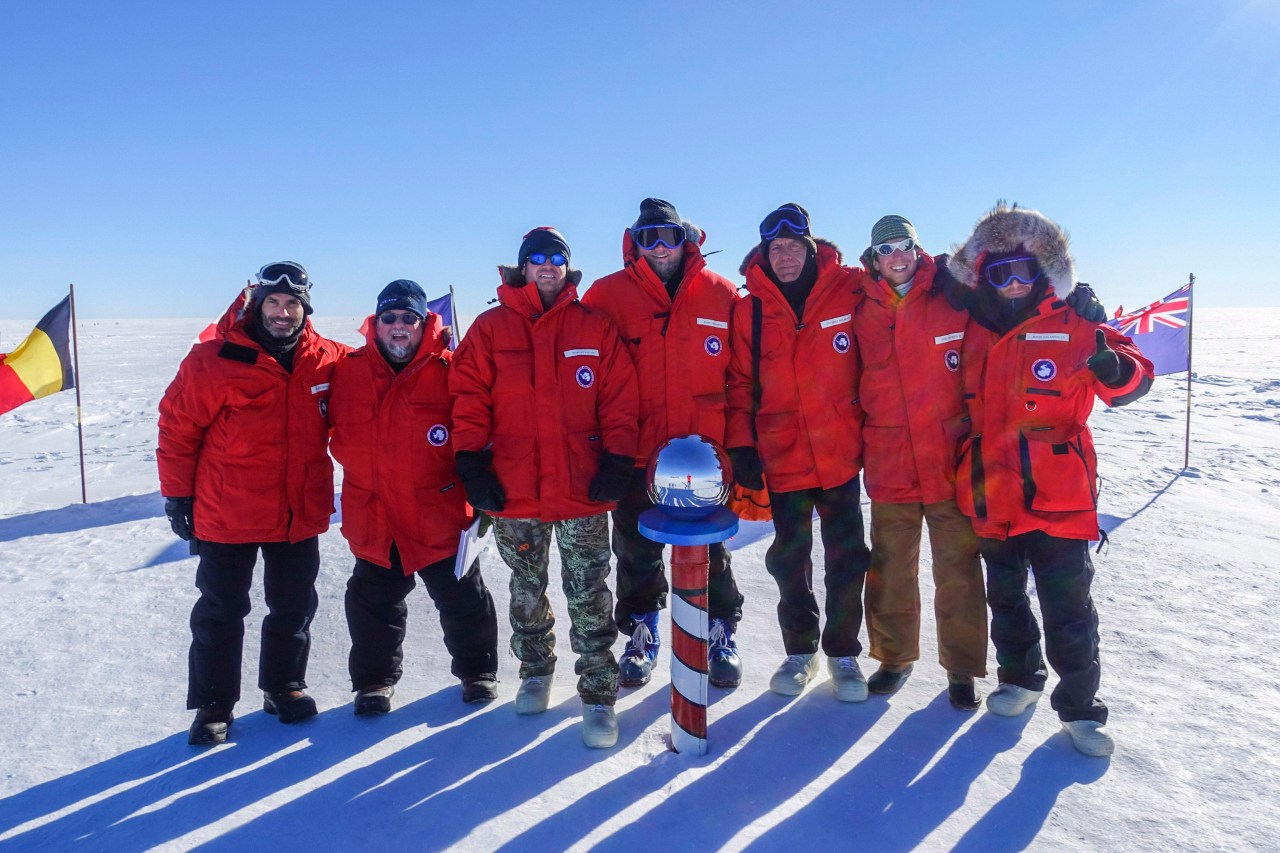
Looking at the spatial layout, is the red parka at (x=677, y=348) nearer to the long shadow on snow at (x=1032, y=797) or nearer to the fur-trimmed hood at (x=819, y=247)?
the fur-trimmed hood at (x=819, y=247)

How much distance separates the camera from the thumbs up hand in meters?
2.78

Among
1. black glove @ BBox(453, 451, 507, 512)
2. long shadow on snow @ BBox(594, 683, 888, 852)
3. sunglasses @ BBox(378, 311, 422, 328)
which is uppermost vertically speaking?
sunglasses @ BBox(378, 311, 422, 328)

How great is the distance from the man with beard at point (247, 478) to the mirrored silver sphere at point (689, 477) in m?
1.67

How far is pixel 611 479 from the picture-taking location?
120 inches

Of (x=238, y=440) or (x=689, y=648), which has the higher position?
(x=238, y=440)

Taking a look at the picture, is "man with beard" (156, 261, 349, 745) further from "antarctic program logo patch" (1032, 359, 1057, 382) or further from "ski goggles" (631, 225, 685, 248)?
"antarctic program logo patch" (1032, 359, 1057, 382)

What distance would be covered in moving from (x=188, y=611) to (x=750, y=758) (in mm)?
3595

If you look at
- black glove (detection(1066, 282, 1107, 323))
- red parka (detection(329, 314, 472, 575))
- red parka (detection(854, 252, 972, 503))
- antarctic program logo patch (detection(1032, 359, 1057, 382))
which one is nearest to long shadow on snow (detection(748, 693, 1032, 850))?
red parka (detection(854, 252, 972, 503))

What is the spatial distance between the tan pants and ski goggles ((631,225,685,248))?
1593 millimetres

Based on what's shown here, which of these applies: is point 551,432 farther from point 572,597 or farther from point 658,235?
point 658,235

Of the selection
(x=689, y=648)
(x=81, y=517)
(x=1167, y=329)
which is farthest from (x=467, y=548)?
(x=1167, y=329)

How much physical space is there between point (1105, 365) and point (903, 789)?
1796 millimetres

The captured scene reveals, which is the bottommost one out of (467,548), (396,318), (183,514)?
(467,548)

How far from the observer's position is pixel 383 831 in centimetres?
246
